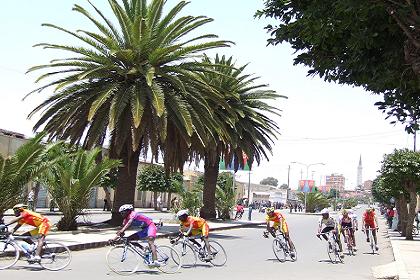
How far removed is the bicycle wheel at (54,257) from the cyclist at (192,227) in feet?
9.10

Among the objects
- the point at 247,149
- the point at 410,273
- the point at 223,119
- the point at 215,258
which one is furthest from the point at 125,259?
the point at 247,149

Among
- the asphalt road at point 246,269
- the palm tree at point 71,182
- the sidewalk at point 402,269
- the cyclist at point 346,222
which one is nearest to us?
the asphalt road at point 246,269

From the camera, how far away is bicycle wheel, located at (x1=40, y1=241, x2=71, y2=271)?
11461 mm

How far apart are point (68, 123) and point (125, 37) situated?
459 cm

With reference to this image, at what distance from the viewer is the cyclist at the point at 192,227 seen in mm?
12758

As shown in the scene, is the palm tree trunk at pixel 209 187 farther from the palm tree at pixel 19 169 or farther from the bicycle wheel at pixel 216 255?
the bicycle wheel at pixel 216 255

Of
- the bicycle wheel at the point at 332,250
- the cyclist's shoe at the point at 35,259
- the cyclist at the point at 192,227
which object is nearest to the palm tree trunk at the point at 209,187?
the bicycle wheel at the point at 332,250

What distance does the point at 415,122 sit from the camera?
24.5 ft

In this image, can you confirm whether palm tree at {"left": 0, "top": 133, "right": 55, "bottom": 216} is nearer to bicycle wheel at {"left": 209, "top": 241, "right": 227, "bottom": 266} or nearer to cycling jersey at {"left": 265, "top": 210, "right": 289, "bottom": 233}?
bicycle wheel at {"left": 209, "top": 241, "right": 227, "bottom": 266}

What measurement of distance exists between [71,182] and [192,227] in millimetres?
9302

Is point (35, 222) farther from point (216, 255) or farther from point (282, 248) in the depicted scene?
point (282, 248)

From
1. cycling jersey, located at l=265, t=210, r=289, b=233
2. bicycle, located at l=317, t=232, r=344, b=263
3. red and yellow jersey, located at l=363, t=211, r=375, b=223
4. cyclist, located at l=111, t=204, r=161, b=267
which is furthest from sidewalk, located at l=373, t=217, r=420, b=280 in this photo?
cyclist, located at l=111, t=204, r=161, b=267

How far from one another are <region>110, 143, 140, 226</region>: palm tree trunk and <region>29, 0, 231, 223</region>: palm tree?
101 mm

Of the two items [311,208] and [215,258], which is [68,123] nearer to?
[215,258]
